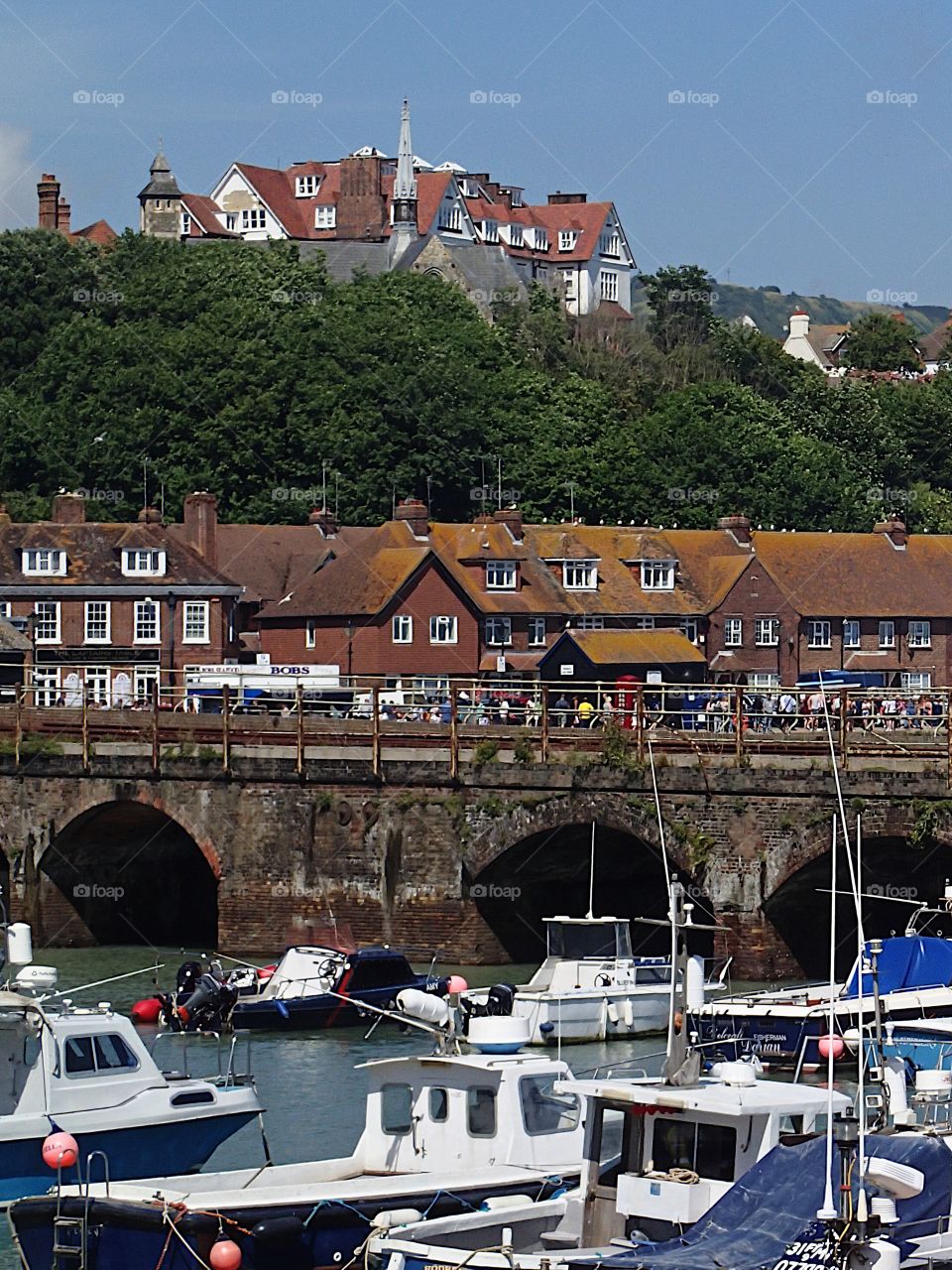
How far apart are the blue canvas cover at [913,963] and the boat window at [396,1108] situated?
43.5 feet

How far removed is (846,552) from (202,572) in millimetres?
31653

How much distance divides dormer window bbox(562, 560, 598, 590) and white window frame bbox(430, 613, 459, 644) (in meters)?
6.47

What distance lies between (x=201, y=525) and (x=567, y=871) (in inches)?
1593

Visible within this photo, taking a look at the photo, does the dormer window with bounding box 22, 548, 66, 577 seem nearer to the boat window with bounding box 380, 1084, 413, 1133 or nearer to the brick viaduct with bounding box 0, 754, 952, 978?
the brick viaduct with bounding box 0, 754, 952, 978

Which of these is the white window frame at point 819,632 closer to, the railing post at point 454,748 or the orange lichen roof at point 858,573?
the orange lichen roof at point 858,573

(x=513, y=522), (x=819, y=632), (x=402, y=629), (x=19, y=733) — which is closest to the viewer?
(x=19, y=733)

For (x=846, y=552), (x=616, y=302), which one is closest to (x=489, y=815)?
(x=846, y=552)

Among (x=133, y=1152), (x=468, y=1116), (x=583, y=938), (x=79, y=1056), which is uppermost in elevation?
(x=583, y=938)

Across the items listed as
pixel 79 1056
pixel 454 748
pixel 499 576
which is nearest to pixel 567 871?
pixel 454 748

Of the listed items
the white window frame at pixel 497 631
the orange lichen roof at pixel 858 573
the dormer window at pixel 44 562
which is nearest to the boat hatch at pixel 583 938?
the dormer window at pixel 44 562

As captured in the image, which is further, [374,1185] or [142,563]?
[142,563]

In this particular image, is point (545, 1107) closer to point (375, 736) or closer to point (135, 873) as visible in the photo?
point (375, 736)

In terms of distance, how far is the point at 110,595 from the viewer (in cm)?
7944

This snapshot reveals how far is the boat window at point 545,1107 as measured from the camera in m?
26.2
